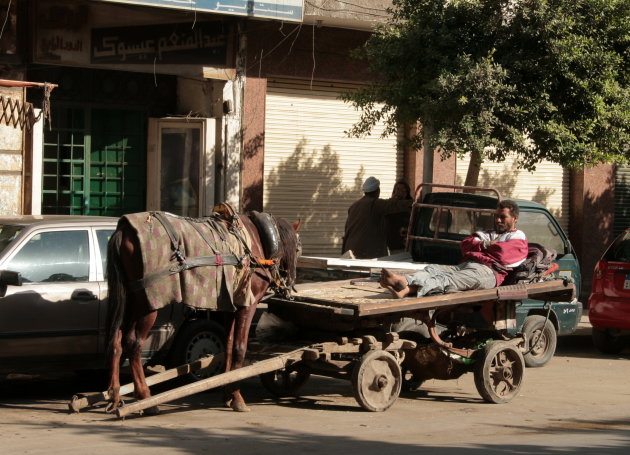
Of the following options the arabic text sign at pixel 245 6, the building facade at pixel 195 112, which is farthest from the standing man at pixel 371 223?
the arabic text sign at pixel 245 6

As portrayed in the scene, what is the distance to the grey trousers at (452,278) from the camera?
8.75m

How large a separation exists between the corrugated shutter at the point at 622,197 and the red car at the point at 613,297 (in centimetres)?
662

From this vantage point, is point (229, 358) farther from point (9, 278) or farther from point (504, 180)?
point (504, 180)

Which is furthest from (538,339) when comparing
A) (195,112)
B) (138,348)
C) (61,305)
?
(195,112)

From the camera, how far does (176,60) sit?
14.6 metres

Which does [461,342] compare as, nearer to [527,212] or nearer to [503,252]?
[503,252]

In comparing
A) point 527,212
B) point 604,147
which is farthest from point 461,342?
point 604,147

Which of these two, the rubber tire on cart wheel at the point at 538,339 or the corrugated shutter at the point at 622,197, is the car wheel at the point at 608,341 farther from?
the corrugated shutter at the point at 622,197

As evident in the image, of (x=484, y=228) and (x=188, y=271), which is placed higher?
(x=484, y=228)

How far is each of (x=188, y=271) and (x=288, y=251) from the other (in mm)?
1163

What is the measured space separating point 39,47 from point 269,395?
255 inches

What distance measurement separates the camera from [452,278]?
353 inches

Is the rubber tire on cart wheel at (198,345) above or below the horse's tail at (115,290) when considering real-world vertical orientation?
below

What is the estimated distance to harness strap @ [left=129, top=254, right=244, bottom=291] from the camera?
800cm
